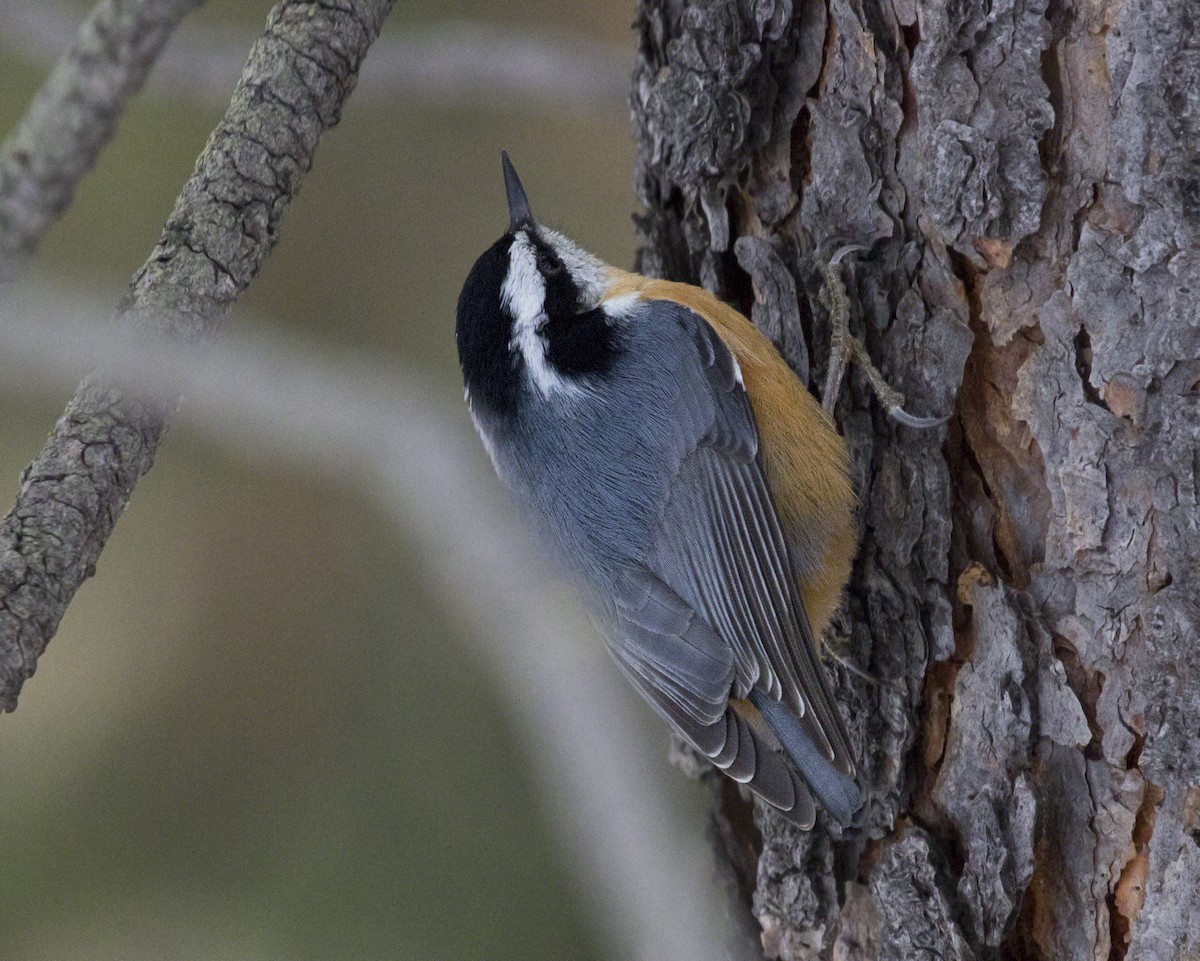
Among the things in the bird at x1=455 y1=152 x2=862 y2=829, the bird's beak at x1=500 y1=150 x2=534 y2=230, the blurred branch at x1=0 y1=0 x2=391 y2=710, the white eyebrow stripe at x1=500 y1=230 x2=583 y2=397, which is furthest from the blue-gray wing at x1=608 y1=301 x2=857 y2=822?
the blurred branch at x1=0 y1=0 x2=391 y2=710

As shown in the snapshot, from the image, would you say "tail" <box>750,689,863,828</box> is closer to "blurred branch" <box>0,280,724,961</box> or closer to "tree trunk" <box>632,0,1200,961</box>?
"tree trunk" <box>632,0,1200,961</box>

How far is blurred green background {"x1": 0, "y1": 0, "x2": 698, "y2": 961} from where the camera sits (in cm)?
302

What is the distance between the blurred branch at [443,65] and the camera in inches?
113

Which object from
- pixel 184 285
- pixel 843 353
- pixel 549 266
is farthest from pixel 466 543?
pixel 549 266

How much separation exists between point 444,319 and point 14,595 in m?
2.37

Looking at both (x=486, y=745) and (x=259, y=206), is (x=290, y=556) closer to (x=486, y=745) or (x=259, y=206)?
(x=486, y=745)

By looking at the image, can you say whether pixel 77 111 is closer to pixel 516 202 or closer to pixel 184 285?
pixel 184 285

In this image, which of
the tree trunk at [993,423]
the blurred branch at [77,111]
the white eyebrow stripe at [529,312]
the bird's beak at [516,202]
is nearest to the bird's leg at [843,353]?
the tree trunk at [993,423]

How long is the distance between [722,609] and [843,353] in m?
0.48

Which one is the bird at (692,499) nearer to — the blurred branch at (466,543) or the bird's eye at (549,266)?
the bird's eye at (549,266)

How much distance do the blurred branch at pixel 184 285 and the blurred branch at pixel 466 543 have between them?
0.06 metres

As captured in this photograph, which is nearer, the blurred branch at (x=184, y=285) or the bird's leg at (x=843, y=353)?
the blurred branch at (x=184, y=285)

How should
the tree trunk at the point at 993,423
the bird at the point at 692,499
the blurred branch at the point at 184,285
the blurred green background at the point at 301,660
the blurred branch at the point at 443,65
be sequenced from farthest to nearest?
the blurred green background at the point at 301,660 < the blurred branch at the point at 443,65 < the bird at the point at 692,499 < the tree trunk at the point at 993,423 < the blurred branch at the point at 184,285

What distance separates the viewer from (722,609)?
2.18 meters
